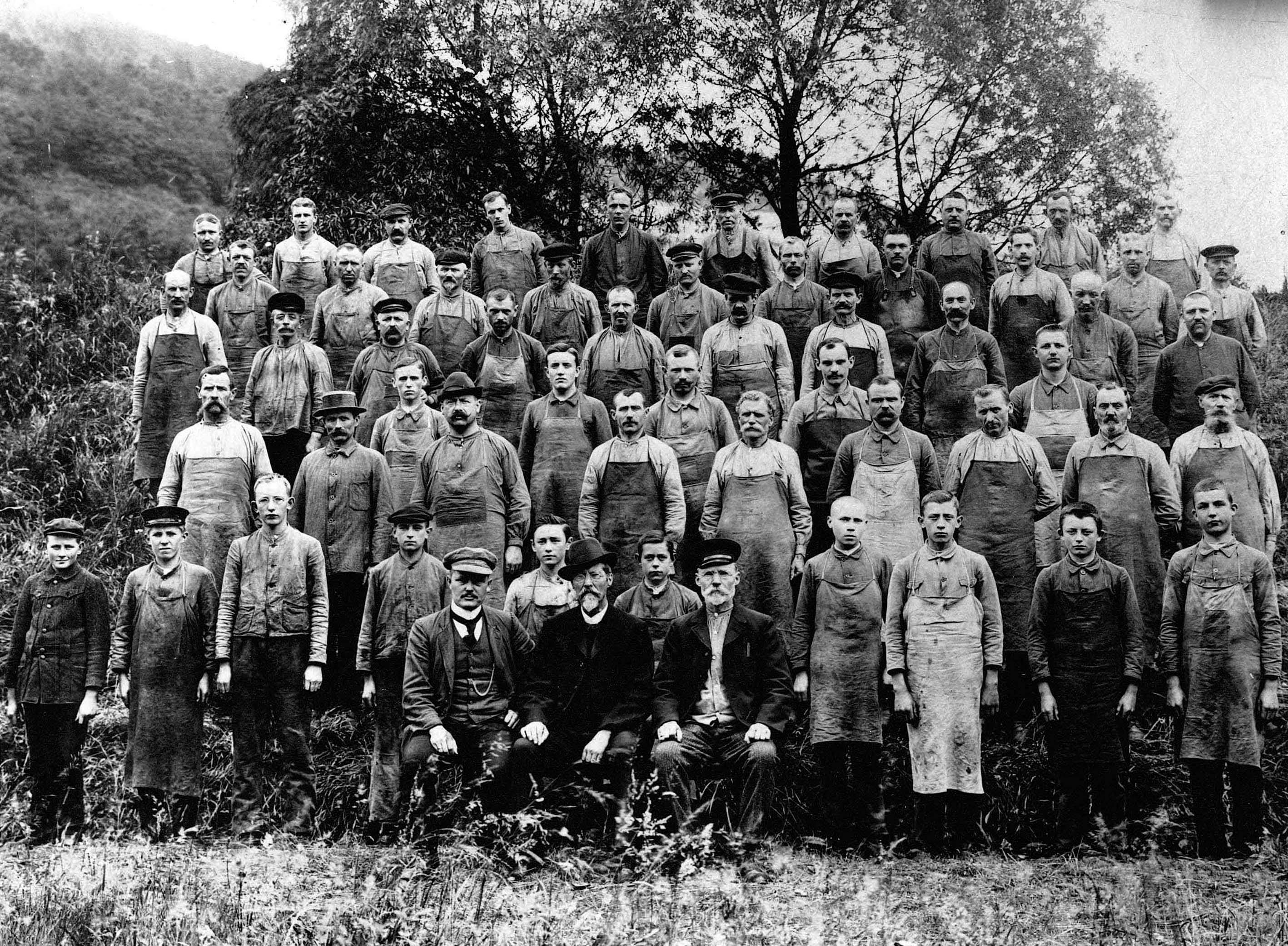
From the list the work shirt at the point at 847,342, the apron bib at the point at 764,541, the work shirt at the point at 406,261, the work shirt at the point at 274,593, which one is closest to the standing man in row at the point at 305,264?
the work shirt at the point at 406,261

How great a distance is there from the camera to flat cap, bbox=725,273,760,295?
969 centimetres

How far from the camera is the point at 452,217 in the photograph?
16.2m

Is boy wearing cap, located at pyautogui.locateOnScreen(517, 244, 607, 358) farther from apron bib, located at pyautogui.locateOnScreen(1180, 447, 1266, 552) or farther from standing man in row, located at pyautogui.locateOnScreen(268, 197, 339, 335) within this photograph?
apron bib, located at pyautogui.locateOnScreen(1180, 447, 1266, 552)

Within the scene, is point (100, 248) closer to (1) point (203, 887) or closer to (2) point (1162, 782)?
(1) point (203, 887)

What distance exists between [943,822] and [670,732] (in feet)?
5.59

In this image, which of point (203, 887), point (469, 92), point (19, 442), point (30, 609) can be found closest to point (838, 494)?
point (203, 887)

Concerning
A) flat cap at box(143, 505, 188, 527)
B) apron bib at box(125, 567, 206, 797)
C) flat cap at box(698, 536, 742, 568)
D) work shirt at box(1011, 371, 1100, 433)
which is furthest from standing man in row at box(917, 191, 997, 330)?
apron bib at box(125, 567, 206, 797)

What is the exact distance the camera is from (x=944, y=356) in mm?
9602

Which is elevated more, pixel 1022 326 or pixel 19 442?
pixel 1022 326

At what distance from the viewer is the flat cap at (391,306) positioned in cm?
998

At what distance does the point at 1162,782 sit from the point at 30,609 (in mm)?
7199

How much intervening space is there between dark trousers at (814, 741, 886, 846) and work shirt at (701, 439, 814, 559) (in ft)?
4.57

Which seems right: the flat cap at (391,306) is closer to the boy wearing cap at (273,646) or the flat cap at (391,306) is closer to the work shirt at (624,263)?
the work shirt at (624,263)

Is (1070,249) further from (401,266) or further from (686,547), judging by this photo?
(401,266)
